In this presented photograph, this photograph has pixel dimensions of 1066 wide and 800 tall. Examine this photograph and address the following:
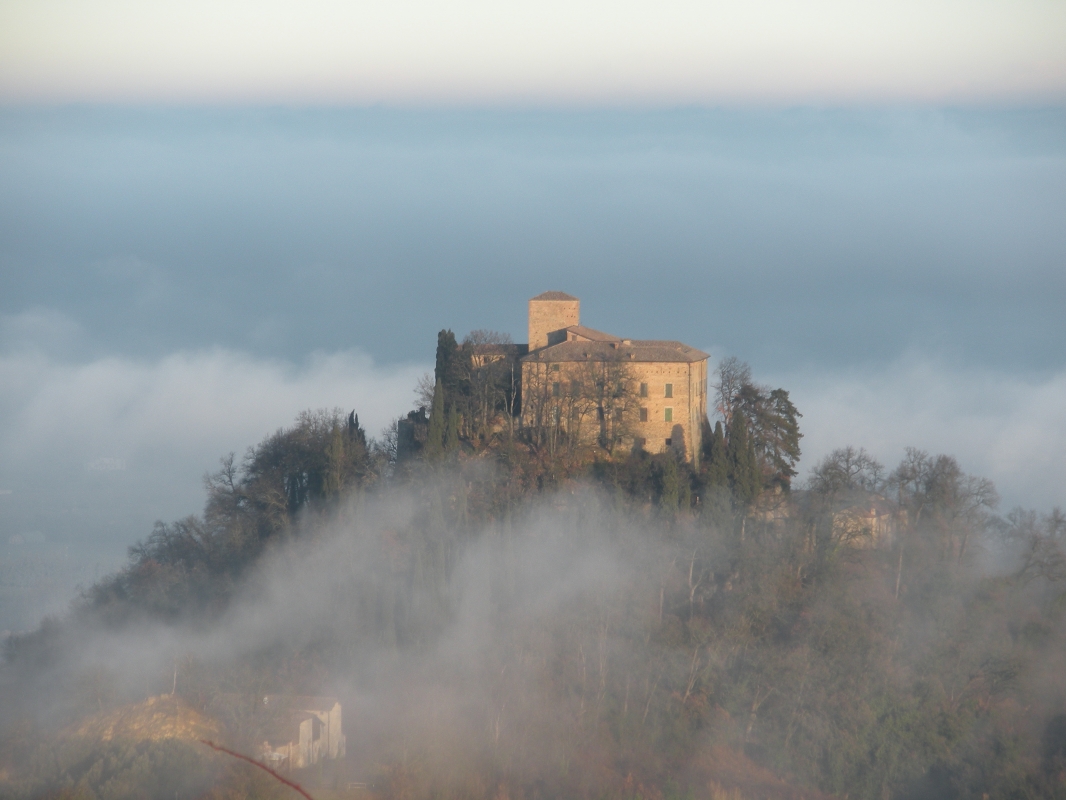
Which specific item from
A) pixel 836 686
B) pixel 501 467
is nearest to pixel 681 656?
pixel 836 686

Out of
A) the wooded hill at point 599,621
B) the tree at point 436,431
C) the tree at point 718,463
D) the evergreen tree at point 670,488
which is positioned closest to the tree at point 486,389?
the wooded hill at point 599,621

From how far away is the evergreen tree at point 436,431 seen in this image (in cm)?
4206

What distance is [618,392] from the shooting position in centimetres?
4206

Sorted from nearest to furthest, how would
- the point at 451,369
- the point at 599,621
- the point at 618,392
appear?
the point at 599,621
the point at 618,392
the point at 451,369

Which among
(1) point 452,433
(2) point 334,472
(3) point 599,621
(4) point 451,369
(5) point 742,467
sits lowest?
(3) point 599,621

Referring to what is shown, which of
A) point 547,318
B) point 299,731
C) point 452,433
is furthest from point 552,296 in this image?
point 299,731

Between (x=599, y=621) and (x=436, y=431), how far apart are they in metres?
8.49

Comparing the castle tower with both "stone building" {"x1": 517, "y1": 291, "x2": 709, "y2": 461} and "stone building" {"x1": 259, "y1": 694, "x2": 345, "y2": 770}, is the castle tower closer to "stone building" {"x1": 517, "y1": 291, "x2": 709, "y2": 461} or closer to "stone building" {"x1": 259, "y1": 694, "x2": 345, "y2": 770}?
"stone building" {"x1": 517, "y1": 291, "x2": 709, "y2": 461}

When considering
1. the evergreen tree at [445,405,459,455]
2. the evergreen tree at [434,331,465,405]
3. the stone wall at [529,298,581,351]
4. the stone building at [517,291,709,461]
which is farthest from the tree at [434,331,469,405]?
the stone wall at [529,298,581,351]

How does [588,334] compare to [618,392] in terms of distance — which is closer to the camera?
[618,392]

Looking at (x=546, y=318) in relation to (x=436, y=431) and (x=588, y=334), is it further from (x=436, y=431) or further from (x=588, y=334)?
(x=436, y=431)

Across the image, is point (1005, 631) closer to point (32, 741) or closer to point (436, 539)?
point (436, 539)

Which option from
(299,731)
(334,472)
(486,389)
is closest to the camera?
(299,731)

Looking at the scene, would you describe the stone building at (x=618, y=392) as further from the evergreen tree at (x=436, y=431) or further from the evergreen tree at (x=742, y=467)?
the evergreen tree at (x=436, y=431)
